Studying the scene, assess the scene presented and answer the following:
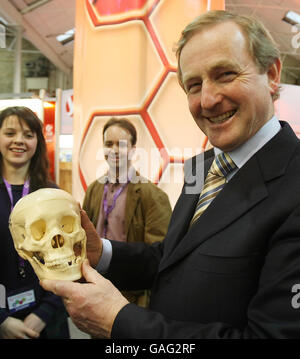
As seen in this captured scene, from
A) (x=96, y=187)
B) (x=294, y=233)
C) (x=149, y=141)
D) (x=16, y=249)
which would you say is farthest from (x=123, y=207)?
(x=294, y=233)

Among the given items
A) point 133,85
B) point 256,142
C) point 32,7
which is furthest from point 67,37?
point 256,142

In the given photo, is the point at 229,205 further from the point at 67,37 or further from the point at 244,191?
the point at 67,37

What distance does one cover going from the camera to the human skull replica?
1.98 ft

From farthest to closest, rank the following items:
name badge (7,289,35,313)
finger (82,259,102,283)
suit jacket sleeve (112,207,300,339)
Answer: name badge (7,289,35,313) < finger (82,259,102,283) < suit jacket sleeve (112,207,300,339)

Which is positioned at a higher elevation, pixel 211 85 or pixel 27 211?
pixel 211 85

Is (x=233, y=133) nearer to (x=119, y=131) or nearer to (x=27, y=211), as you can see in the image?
(x=27, y=211)

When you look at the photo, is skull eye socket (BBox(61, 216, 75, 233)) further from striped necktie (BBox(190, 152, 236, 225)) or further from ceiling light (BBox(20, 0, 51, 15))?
ceiling light (BBox(20, 0, 51, 15))

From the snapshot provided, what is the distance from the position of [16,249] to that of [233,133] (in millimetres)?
534

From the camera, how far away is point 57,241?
65 cm

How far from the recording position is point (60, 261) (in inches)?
24.0

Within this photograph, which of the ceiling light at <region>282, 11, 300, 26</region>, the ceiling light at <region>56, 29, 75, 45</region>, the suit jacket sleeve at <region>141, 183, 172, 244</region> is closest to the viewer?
the ceiling light at <region>282, 11, 300, 26</region>

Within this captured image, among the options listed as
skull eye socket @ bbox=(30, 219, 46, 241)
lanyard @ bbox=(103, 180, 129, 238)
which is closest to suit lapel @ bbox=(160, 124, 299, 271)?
skull eye socket @ bbox=(30, 219, 46, 241)

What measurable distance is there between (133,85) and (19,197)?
2.63 feet

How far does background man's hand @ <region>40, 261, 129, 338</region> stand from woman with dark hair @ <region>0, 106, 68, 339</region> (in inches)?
7.0
